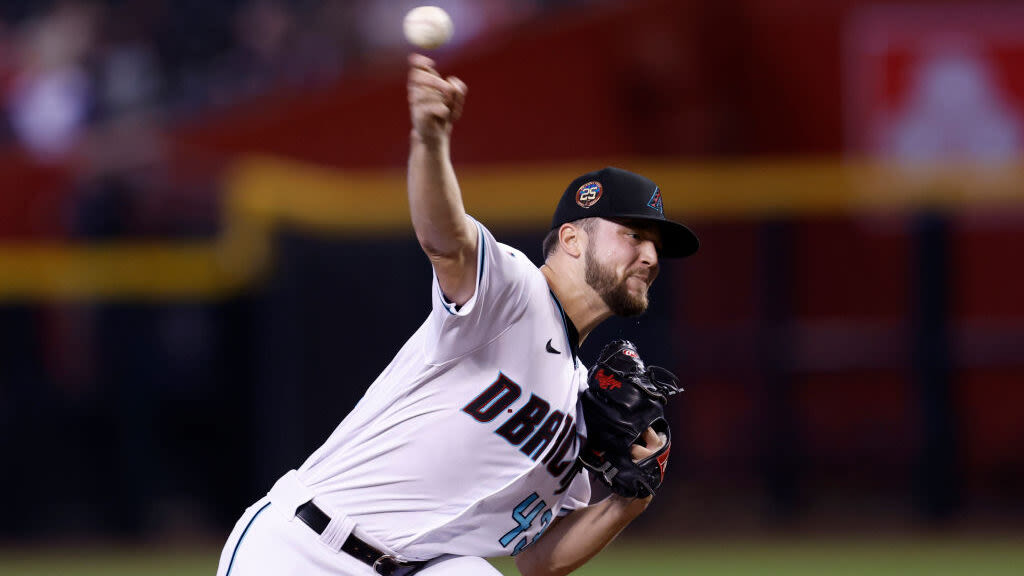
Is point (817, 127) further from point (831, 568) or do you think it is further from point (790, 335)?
point (831, 568)

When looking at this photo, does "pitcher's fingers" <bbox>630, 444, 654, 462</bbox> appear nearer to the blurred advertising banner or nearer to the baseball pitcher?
the baseball pitcher

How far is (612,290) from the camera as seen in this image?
3.54 metres

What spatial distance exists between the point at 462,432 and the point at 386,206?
585cm

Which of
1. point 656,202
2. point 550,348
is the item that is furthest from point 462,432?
Answer: point 656,202

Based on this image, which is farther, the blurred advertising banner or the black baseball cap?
the blurred advertising banner

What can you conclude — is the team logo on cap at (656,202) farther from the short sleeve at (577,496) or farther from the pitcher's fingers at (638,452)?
the short sleeve at (577,496)

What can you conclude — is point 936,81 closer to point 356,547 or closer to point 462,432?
point 462,432

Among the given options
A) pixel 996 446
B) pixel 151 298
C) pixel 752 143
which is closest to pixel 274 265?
pixel 151 298

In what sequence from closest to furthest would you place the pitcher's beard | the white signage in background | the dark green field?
1. the pitcher's beard
2. the dark green field
3. the white signage in background

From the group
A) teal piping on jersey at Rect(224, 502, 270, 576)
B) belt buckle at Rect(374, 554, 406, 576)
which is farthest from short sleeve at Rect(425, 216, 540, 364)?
teal piping on jersey at Rect(224, 502, 270, 576)

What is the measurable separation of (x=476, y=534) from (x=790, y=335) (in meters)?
6.27

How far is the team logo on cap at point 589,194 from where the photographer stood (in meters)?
3.61

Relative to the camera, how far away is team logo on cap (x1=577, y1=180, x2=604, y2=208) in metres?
3.61

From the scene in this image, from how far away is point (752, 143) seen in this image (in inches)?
433
